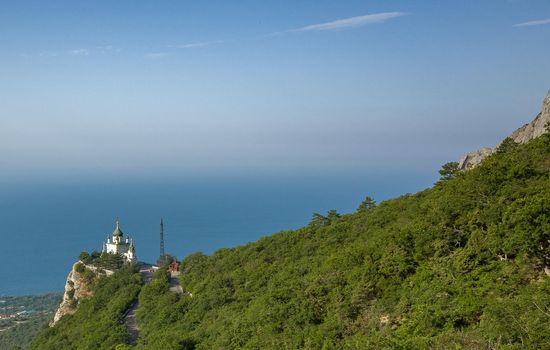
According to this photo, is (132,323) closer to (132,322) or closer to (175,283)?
(132,322)

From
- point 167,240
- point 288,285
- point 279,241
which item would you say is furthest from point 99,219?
point 288,285

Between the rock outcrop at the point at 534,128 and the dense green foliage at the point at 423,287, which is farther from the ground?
the rock outcrop at the point at 534,128

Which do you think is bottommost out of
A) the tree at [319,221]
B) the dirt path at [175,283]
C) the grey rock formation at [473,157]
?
the dirt path at [175,283]

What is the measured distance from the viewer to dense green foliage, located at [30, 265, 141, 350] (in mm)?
28531

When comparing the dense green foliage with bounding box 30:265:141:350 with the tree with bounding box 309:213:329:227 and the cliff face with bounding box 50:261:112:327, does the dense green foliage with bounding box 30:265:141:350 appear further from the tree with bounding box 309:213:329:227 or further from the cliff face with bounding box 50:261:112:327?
the tree with bounding box 309:213:329:227

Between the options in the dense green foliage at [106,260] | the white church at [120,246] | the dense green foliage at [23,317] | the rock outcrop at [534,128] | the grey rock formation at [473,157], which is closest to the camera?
the rock outcrop at [534,128]

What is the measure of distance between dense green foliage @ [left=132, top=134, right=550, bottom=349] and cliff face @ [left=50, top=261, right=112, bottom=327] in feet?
51.9

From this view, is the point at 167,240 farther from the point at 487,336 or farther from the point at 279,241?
the point at 487,336

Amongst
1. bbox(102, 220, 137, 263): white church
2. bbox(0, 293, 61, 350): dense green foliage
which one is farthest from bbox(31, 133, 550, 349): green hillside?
bbox(0, 293, 61, 350): dense green foliage

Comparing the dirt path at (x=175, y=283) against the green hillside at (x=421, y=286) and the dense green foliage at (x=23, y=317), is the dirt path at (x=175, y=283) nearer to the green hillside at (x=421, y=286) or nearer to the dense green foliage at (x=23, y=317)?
the green hillside at (x=421, y=286)

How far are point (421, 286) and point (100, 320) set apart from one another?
24.0m

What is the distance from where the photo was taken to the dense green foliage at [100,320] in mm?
28531

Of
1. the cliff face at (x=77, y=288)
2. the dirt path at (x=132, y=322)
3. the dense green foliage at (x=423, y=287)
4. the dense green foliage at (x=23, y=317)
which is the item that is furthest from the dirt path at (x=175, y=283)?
the dense green foliage at (x=23, y=317)

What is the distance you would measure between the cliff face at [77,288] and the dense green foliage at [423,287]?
51.9ft
